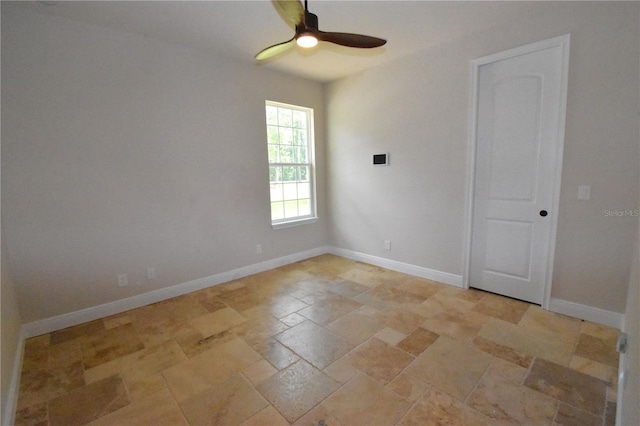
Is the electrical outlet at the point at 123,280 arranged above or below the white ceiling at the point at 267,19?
below

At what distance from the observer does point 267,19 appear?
8.38 ft

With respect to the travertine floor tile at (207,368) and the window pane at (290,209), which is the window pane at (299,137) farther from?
the travertine floor tile at (207,368)

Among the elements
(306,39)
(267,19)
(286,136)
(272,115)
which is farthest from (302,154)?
(306,39)

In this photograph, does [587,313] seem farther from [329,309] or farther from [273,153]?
[273,153]

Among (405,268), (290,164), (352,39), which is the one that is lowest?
(405,268)

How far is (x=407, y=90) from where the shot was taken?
11.3 ft

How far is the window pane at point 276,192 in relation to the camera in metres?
4.11

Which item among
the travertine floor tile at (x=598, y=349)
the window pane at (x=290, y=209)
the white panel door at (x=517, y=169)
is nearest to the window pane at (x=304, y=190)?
the window pane at (x=290, y=209)

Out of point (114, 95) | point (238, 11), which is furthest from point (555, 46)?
point (114, 95)

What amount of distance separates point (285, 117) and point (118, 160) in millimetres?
2214

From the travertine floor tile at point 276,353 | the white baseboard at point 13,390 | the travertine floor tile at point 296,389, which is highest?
the white baseboard at point 13,390

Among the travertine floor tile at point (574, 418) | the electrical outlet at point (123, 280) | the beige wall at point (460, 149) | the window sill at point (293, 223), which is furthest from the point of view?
the window sill at point (293, 223)

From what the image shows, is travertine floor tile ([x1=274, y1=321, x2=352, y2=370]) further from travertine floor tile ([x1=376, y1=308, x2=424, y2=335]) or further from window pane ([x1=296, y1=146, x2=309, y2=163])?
window pane ([x1=296, y1=146, x2=309, y2=163])

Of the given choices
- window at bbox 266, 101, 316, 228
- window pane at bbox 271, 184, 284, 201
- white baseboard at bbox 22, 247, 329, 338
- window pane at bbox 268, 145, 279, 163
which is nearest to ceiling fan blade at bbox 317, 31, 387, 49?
window at bbox 266, 101, 316, 228
